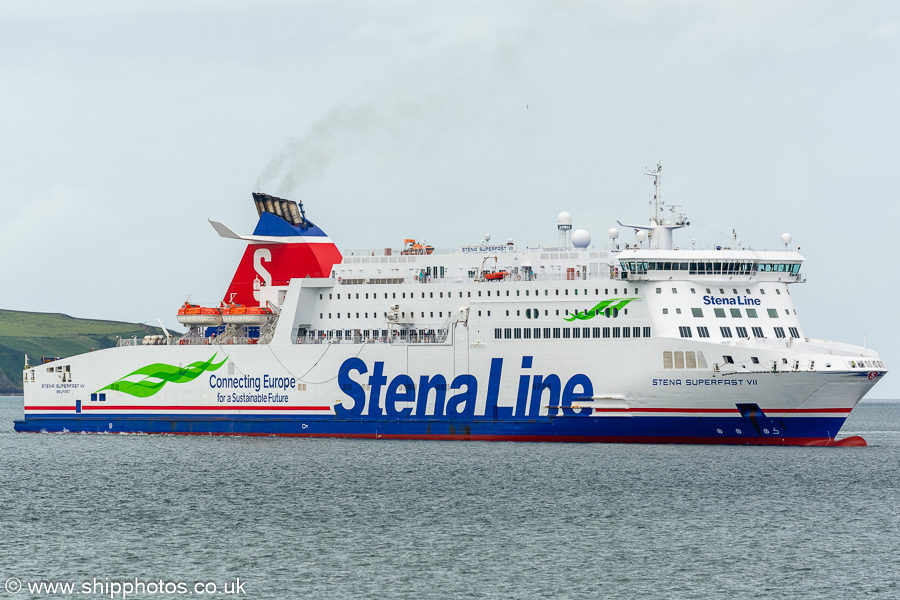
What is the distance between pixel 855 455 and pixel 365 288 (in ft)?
57.5

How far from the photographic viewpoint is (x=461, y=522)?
1008 inches

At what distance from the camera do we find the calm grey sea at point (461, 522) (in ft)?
67.7

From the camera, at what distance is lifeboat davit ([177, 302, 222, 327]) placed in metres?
44.6

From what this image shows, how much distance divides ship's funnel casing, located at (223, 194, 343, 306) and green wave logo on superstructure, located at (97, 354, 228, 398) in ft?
11.5

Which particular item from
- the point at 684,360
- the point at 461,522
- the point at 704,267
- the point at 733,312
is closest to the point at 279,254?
the point at 704,267

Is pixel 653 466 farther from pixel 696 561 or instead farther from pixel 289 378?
pixel 289 378

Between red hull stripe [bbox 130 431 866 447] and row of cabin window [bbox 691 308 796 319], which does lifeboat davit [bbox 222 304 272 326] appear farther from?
row of cabin window [bbox 691 308 796 319]

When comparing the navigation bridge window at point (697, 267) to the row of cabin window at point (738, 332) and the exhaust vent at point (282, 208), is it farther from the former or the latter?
the exhaust vent at point (282, 208)

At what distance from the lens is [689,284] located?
3831 cm

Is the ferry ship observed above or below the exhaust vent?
below

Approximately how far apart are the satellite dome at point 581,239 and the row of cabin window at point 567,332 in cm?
384

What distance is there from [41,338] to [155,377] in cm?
11349

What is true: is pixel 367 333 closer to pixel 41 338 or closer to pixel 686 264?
pixel 686 264

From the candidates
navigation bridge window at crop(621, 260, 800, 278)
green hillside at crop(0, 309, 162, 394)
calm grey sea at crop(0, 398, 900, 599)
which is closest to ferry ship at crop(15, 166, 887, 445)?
navigation bridge window at crop(621, 260, 800, 278)
